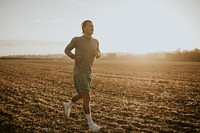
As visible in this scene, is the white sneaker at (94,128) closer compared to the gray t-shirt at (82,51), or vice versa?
the gray t-shirt at (82,51)

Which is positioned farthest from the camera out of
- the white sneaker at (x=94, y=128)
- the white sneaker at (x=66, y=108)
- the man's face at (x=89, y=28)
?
the white sneaker at (x=66, y=108)

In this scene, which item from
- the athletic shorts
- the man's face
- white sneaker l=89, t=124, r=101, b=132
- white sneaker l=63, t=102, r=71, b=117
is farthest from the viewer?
white sneaker l=63, t=102, r=71, b=117

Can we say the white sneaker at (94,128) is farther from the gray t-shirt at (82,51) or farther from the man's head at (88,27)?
the man's head at (88,27)

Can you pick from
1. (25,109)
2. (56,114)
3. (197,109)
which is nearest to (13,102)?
(25,109)

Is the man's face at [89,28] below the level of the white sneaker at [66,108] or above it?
above

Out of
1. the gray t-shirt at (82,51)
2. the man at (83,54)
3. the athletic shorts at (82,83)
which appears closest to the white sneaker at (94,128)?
the man at (83,54)

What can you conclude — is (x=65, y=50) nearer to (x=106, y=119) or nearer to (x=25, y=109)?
(x=106, y=119)

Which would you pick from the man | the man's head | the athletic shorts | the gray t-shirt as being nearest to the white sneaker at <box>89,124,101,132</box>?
the man

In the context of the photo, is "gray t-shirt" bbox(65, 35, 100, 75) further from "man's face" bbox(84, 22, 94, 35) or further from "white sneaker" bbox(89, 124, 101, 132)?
"white sneaker" bbox(89, 124, 101, 132)

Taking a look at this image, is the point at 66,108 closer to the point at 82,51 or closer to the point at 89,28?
the point at 82,51

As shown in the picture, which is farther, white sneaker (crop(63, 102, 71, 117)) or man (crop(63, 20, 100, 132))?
white sneaker (crop(63, 102, 71, 117))

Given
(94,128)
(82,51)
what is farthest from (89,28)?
(94,128)

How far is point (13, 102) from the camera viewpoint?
8.64 metres

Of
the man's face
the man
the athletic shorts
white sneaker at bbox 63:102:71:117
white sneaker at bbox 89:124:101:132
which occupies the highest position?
the man's face
